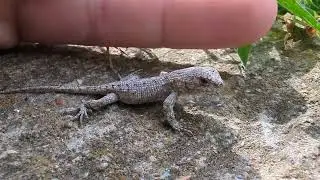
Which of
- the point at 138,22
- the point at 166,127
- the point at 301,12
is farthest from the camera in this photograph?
the point at 301,12

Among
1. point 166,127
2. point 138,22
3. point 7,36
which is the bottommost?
point 166,127

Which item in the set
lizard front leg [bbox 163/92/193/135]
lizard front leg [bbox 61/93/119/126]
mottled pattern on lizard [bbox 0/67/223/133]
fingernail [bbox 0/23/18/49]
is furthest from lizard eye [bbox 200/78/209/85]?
fingernail [bbox 0/23/18/49]

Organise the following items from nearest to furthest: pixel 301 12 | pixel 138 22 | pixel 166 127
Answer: pixel 166 127
pixel 138 22
pixel 301 12

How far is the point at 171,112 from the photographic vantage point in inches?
75.9

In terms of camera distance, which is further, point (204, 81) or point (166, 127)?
point (204, 81)

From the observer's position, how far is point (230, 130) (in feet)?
6.10

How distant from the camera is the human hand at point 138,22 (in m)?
1.90

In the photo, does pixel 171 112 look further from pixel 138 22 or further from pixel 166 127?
pixel 138 22

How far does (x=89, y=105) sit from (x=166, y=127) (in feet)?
0.91

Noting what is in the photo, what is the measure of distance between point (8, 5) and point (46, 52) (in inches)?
9.5

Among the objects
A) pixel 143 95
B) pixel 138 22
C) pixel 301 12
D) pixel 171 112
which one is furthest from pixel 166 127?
pixel 301 12

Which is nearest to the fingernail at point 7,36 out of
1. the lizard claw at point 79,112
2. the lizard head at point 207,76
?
the lizard claw at point 79,112

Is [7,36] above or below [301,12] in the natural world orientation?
below

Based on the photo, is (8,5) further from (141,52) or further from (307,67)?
(307,67)
